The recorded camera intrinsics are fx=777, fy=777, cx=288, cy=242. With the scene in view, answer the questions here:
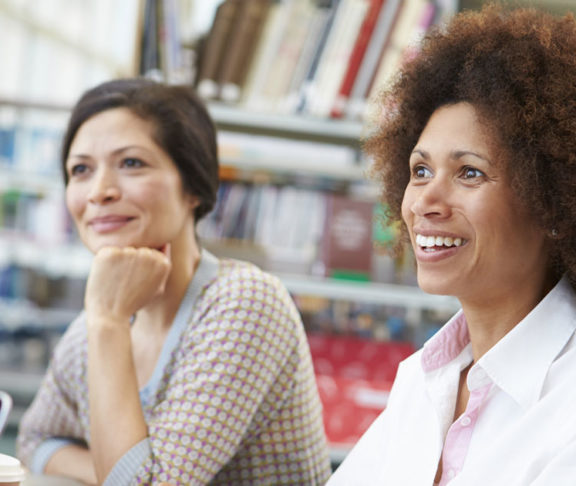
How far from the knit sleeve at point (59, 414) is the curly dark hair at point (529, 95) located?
98 cm

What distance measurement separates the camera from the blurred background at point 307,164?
2477 mm

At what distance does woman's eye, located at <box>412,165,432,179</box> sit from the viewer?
1.17m

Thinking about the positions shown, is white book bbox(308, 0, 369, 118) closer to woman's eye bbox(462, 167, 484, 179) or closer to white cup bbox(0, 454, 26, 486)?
woman's eye bbox(462, 167, 484, 179)

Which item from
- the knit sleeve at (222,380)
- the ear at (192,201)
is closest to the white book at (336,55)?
the ear at (192,201)

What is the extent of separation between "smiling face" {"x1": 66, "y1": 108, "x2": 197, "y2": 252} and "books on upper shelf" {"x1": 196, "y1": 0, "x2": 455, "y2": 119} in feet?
3.05

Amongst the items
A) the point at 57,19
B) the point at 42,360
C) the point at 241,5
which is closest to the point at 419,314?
the point at 241,5

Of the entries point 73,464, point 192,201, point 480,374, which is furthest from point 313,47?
point 480,374

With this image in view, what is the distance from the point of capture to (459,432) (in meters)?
1.11

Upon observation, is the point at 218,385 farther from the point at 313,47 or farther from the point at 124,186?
the point at 313,47

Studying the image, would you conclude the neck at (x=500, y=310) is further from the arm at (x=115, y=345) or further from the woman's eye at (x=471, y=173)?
the arm at (x=115, y=345)

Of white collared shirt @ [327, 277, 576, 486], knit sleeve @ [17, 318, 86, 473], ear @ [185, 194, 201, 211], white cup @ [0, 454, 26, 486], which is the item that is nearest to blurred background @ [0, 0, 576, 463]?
ear @ [185, 194, 201, 211]

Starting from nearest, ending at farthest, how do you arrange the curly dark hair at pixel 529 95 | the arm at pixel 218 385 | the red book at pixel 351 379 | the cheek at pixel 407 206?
the curly dark hair at pixel 529 95 < the cheek at pixel 407 206 < the arm at pixel 218 385 < the red book at pixel 351 379

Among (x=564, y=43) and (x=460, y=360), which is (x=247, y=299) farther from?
(x=564, y=43)

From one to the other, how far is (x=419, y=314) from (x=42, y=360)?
1379mm
